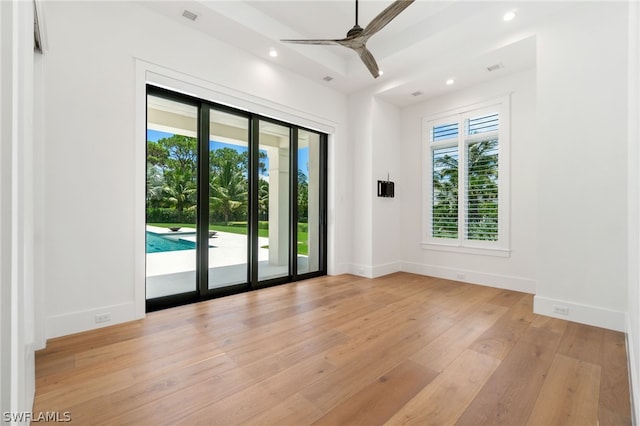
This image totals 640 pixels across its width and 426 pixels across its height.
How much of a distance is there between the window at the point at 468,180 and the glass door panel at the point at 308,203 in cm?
197

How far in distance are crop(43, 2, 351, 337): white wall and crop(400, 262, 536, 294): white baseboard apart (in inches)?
171

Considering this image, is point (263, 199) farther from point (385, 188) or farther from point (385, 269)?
point (385, 269)

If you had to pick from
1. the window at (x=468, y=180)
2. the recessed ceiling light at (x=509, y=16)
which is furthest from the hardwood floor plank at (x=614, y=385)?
the recessed ceiling light at (x=509, y=16)

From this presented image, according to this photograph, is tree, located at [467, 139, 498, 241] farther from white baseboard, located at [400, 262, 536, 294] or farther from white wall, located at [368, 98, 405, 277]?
white wall, located at [368, 98, 405, 277]

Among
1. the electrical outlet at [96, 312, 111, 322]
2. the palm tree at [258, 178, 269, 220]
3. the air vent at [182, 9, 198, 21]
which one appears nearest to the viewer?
the electrical outlet at [96, 312, 111, 322]

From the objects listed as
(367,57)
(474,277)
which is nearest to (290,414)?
(367,57)

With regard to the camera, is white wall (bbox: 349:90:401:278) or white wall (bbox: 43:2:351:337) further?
white wall (bbox: 349:90:401:278)

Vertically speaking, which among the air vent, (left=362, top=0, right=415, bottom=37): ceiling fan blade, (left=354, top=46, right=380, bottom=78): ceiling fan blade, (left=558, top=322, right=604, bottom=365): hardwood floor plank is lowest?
(left=558, top=322, right=604, bottom=365): hardwood floor plank

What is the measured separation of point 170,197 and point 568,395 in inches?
153

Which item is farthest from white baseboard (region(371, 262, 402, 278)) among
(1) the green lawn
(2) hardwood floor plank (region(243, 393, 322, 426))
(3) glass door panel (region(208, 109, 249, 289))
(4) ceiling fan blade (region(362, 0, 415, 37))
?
(4) ceiling fan blade (region(362, 0, 415, 37))

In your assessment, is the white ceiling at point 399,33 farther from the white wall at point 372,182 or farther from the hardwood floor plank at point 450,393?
the hardwood floor plank at point 450,393

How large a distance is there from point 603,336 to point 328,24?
181 inches

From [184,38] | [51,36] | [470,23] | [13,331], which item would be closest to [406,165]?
[470,23]

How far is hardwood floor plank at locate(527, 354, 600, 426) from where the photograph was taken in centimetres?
156
